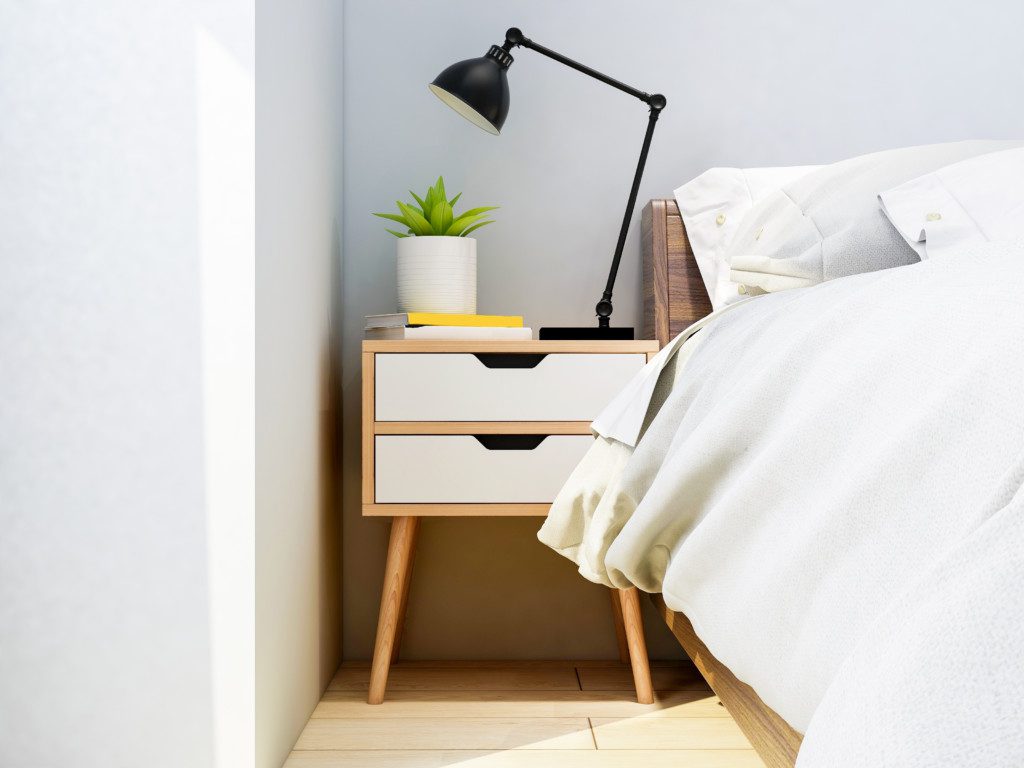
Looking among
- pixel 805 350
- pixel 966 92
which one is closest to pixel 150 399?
pixel 805 350

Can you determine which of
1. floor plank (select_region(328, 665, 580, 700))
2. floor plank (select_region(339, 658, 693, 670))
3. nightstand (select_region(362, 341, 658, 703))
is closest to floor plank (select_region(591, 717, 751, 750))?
nightstand (select_region(362, 341, 658, 703))

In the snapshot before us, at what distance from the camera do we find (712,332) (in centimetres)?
100

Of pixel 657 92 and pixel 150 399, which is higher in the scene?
pixel 657 92

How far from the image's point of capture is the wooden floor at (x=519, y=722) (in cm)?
124

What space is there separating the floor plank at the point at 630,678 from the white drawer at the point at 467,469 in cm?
40

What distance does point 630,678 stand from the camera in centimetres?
165

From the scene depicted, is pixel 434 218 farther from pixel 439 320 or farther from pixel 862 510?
pixel 862 510

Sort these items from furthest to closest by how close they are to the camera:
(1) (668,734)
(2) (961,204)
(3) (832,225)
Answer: (1) (668,734) → (3) (832,225) → (2) (961,204)

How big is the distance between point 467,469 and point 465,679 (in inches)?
17.6

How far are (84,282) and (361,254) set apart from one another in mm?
724

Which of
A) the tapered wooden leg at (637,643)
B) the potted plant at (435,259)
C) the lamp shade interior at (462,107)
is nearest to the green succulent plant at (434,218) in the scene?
the potted plant at (435,259)

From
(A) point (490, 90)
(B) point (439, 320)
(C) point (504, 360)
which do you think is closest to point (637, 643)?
(C) point (504, 360)

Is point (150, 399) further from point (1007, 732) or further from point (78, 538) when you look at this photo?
point (1007, 732)

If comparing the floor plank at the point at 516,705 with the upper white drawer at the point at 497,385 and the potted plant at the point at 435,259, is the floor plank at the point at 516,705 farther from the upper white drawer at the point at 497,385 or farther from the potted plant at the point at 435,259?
the potted plant at the point at 435,259
